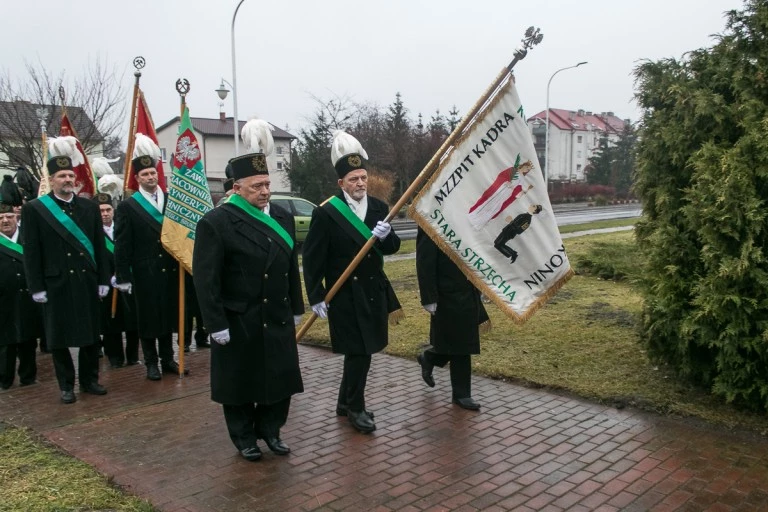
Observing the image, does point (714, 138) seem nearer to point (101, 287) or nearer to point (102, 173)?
point (101, 287)

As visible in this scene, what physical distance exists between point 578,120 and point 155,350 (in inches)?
3396

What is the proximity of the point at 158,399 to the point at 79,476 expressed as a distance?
1.76m

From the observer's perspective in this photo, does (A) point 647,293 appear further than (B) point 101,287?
No

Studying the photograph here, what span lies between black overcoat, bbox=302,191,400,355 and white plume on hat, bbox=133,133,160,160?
2762 mm

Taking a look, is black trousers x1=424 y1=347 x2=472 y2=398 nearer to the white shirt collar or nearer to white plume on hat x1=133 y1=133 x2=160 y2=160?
the white shirt collar

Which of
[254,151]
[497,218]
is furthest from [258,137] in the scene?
[497,218]

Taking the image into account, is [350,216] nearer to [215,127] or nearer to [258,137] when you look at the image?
[258,137]

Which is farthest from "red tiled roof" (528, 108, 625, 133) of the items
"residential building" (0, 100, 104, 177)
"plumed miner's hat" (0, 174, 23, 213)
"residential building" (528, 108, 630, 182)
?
"plumed miner's hat" (0, 174, 23, 213)

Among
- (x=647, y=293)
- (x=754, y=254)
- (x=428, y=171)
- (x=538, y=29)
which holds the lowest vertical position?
(x=647, y=293)

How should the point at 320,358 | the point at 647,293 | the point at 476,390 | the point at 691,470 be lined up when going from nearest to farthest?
the point at 691,470
the point at 647,293
the point at 476,390
the point at 320,358

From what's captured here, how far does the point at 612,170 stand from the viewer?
6134cm

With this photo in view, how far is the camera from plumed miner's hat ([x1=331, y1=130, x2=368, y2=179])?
16.8 feet

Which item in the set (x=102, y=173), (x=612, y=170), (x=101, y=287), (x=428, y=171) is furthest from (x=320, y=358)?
(x=612, y=170)

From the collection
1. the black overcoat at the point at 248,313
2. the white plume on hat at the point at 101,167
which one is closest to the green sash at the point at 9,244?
the white plume on hat at the point at 101,167
